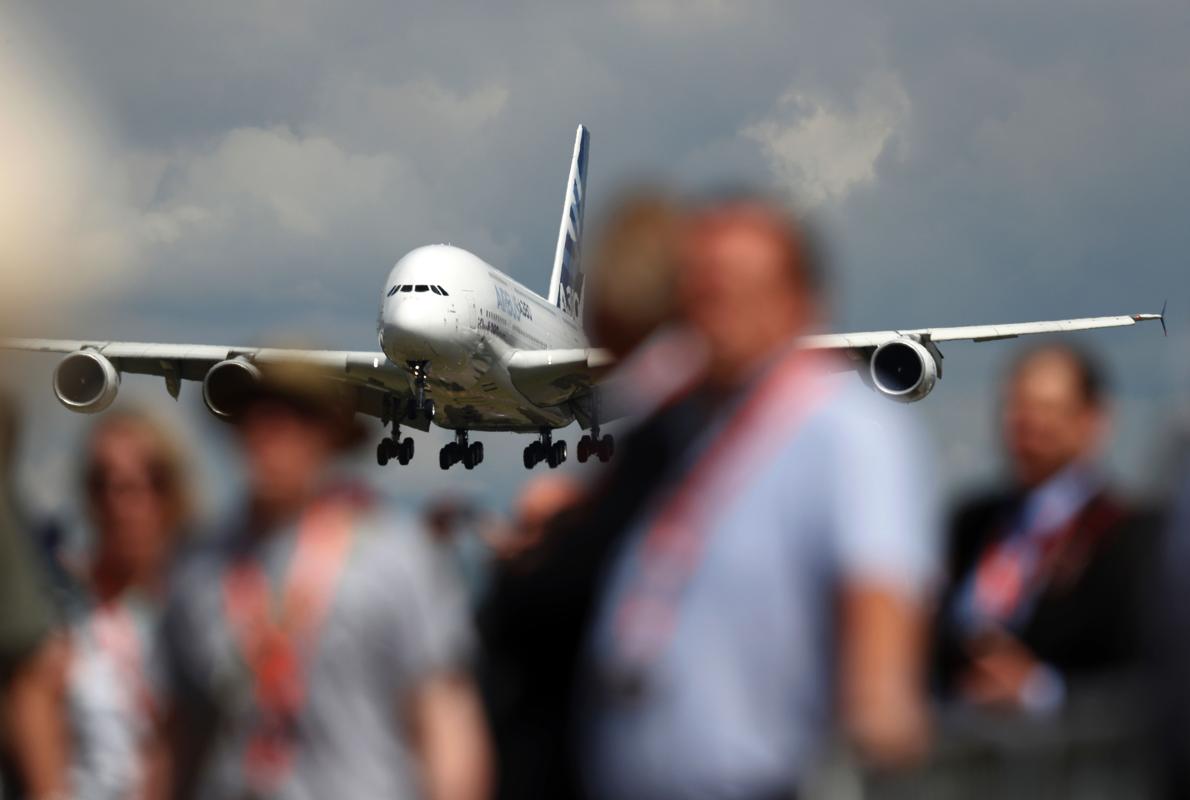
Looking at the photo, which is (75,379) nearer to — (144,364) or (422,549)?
(144,364)

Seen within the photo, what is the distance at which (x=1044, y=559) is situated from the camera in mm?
4199

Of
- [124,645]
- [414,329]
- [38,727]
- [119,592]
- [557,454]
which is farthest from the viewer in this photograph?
[557,454]

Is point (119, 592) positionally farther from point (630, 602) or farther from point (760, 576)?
point (760, 576)

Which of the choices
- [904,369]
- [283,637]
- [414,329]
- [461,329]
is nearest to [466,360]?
[461,329]

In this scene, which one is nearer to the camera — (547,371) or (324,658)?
(324,658)

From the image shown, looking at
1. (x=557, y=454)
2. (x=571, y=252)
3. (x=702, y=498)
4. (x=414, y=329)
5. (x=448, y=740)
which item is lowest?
(x=448, y=740)

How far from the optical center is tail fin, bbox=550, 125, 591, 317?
176ft

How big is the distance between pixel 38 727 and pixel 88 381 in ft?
91.0

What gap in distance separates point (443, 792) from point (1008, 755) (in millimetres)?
1082

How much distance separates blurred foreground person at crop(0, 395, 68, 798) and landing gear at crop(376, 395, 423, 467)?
3343 cm

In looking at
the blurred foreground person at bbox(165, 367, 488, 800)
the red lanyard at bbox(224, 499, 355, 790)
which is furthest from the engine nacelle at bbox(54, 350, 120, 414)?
the red lanyard at bbox(224, 499, 355, 790)

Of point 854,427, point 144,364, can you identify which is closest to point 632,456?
point 854,427

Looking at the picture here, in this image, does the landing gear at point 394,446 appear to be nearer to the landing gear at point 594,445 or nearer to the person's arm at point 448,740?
the landing gear at point 594,445

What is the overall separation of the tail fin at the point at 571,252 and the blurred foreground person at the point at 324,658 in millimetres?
46705
